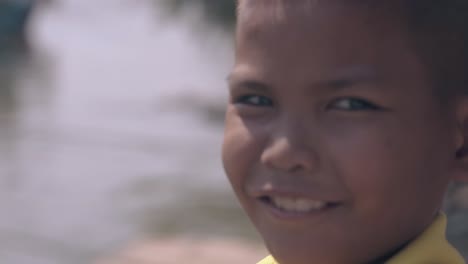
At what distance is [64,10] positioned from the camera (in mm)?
14180

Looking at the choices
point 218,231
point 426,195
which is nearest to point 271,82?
point 426,195

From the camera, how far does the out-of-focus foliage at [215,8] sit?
12783 millimetres

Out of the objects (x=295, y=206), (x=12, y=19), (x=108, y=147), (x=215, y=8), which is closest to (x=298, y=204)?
(x=295, y=206)

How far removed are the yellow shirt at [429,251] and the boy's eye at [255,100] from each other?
1.15 feet

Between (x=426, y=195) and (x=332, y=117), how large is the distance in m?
0.23

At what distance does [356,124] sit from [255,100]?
215 millimetres

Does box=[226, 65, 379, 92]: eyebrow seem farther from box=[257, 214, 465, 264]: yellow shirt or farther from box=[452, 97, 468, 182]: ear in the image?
box=[257, 214, 465, 264]: yellow shirt

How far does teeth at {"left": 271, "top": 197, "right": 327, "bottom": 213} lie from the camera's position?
1580 millimetres

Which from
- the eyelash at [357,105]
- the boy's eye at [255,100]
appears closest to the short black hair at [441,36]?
the eyelash at [357,105]

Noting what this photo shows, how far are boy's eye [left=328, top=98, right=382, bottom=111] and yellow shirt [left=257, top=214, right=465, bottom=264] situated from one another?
0.82ft

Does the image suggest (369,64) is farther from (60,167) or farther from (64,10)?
(64,10)

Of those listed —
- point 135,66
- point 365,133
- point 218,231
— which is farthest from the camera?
point 135,66

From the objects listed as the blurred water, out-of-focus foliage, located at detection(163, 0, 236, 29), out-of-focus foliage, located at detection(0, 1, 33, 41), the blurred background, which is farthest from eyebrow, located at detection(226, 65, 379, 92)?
out-of-focus foliage, located at detection(163, 0, 236, 29)

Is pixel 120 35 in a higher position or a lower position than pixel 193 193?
higher
